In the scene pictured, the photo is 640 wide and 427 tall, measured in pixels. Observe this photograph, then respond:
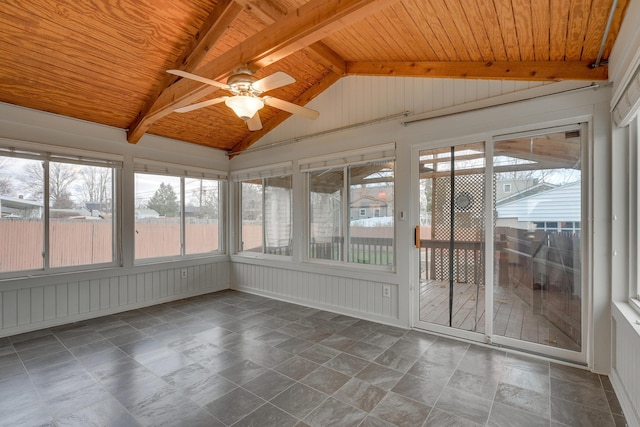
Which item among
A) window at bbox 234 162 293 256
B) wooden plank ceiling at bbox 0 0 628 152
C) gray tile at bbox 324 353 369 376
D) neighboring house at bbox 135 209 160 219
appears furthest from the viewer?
window at bbox 234 162 293 256

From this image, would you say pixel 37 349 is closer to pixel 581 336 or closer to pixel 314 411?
pixel 314 411

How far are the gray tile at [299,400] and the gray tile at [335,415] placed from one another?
0.19ft

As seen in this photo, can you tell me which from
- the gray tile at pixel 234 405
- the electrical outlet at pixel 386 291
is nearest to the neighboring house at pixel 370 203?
the electrical outlet at pixel 386 291

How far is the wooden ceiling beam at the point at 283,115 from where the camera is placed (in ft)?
14.1

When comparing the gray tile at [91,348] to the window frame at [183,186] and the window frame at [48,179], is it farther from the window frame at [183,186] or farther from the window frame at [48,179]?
the window frame at [183,186]

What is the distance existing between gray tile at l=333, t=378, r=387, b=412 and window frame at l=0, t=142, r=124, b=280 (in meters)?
3.86

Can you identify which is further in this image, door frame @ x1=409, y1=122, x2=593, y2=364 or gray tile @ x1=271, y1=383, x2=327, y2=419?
door frame @ x1=409, y1=122, x2=593, y2=364

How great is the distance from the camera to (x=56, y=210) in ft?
12.6

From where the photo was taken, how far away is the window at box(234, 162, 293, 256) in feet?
16.4

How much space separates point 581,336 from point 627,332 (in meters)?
0.74

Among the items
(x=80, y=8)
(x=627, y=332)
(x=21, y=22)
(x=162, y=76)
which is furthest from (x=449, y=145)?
(x=21, y=22)

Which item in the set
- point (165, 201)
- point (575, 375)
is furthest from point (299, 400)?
point (165, 201)

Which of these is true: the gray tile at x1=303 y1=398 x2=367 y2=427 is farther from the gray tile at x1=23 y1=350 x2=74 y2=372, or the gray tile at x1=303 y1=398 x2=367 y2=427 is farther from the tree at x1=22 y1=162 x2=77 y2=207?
the tree at x1=22 y1=162 x2=77 y2=207

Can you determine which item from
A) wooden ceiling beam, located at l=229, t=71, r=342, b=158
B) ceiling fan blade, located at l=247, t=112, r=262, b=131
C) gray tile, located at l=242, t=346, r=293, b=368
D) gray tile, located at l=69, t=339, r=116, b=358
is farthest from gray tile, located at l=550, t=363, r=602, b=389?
gray tile, located at l=69, t=339, r=116, b=358
